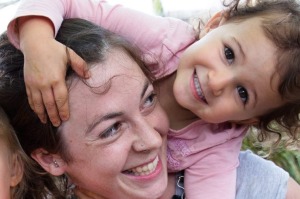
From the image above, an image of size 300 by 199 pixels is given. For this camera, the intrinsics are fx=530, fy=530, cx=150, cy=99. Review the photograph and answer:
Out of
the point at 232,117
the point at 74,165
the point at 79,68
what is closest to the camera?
the point at 79,68

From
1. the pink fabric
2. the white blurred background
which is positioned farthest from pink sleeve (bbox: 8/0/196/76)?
the white blurred background

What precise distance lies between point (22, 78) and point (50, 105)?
0.14 meters

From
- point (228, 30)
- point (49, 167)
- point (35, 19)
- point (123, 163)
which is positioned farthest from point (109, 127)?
point (228, 30)

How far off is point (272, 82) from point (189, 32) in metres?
0.31

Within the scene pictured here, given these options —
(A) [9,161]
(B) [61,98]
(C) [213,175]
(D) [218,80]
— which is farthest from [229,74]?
(A) [9,161]

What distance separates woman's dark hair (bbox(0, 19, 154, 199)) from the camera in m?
1.31

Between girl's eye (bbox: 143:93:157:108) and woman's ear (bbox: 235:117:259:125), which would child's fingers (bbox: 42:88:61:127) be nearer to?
girl's eye (bbox: 143:93:157:108)

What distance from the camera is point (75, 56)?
49.3 inches

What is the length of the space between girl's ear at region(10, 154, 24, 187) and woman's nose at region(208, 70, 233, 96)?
21.2 inches

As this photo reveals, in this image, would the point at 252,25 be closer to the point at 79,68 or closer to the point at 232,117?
the point at 232,117

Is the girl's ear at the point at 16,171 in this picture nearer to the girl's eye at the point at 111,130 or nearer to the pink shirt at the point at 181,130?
the girl's eye at the point at 111,130

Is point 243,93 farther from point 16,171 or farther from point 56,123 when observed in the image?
point 16,171

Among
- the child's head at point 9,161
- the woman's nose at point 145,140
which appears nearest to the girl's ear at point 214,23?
the woman's nose at point 145,140

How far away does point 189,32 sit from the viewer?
5.21 ft
